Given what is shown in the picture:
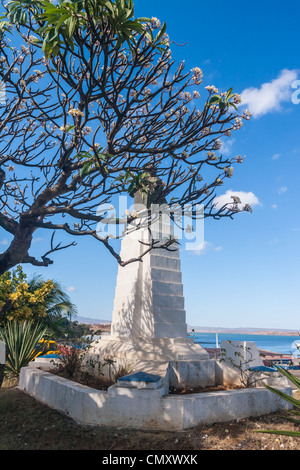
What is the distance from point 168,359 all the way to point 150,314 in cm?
148

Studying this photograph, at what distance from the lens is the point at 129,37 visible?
512cm

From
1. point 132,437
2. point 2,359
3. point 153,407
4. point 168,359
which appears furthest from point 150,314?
point 2,359

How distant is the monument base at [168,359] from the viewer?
27.8ft

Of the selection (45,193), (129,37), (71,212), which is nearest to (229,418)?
(71,212)

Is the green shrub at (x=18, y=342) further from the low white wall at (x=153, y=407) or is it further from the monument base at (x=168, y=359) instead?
the low white wall at (x=153, y=407)

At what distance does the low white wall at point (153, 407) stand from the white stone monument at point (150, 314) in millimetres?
1778

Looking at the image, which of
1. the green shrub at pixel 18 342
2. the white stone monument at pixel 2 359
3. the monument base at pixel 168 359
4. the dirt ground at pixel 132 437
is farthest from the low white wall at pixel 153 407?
the green shrub at pixel 18 342

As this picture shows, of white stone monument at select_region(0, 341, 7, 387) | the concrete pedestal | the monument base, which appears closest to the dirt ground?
white stone monument at select_region(0, 341, 7, 387)

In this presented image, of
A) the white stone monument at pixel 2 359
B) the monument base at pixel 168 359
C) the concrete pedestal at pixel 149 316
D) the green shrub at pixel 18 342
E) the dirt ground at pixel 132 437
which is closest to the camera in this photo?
the dirt ground at pixel 132 437

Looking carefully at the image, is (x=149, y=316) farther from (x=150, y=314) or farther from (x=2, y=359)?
(x=2, y=359)

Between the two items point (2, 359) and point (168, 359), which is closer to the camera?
Result: point (2, 359)

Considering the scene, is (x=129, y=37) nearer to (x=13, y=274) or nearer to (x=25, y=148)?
(x=25, y=148)

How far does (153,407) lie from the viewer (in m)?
6.55

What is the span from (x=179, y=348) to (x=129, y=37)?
25.2 ft
